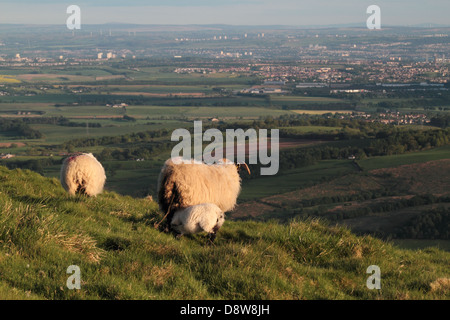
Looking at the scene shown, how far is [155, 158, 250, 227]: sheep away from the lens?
31.7ft

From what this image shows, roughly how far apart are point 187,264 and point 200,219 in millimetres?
1923

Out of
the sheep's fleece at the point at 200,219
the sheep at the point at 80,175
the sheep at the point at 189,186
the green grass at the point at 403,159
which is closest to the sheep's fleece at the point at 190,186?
the sheep at the point at 189,186

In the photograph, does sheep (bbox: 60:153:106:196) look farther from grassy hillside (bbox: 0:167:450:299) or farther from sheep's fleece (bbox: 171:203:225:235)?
sheep's fleece (bbox: 171:203:225:235)

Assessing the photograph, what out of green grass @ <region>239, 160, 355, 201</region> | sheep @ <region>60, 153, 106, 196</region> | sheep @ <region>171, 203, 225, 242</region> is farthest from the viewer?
green grass @ <region>239, 160, 355, 201</region>

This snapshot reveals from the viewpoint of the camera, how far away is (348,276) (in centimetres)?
738

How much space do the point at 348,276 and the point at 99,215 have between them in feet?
16.6

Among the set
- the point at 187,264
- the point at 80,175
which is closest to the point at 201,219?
the point at 187,264

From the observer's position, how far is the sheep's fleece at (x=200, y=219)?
29.1 feet

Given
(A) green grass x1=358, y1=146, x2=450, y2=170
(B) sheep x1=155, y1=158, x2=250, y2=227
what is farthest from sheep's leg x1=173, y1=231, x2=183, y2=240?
(A) green grass x1=358, y1=146, x2=450, y2=170

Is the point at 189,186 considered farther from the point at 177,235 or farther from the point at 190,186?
the point at 177,235

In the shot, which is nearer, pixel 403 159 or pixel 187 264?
pixel 187 264

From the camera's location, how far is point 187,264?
7.01 meters

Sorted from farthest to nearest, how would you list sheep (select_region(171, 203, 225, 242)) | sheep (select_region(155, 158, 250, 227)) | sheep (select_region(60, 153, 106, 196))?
sheep (select_region(60, 153, 106, 196))
sheep (select_region(155, 158, 250, 227))
sheep (select_region(171, 203, 225, 242))

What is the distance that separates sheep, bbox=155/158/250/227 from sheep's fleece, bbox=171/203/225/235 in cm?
57
